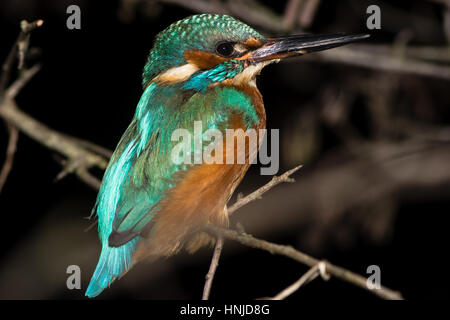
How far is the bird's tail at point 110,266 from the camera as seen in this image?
189 centimetres

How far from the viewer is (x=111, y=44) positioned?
372 centimetres

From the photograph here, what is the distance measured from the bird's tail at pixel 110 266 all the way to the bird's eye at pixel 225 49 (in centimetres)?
75

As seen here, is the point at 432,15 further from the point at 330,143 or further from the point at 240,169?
the point at 240,169

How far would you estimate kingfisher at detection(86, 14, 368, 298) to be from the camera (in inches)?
74.4

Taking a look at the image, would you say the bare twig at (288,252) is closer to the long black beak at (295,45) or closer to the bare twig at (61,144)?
the long black beak at (295,45)

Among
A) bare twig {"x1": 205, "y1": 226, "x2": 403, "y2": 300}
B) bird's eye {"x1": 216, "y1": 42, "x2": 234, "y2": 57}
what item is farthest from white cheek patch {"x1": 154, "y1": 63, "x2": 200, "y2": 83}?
bare twig {"x1": 205, "y1": 226, "x2": 403, "y2": 300}

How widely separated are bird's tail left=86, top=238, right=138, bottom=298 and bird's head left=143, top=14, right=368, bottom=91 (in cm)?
61

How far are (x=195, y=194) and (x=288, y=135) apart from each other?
1.90 metres

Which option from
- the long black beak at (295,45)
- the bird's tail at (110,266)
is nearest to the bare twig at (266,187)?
the bird's tail at (110,266)

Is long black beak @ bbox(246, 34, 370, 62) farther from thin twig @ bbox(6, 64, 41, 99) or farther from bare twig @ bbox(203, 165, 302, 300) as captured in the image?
thin twig @ bbox(6, 64, 41, 99)

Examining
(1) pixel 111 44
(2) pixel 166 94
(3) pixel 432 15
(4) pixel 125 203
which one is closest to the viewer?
(4) pixel 125 203

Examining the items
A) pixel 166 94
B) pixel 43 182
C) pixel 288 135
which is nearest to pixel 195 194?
pixel 166 94

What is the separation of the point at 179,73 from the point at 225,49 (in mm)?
189

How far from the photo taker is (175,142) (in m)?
1.91
